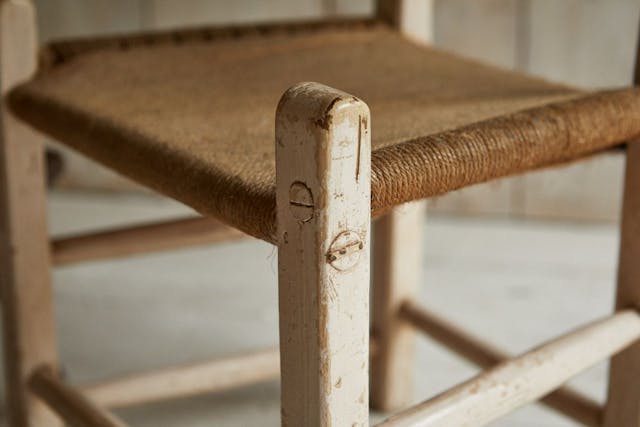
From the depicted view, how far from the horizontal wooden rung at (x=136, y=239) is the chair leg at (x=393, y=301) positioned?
171 mm

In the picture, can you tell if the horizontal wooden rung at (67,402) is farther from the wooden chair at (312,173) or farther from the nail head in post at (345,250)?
the nail head in post at (345,250)

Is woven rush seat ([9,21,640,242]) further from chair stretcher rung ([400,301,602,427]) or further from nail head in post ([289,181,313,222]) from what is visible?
chair stretcher rung ([400,301,602,427])

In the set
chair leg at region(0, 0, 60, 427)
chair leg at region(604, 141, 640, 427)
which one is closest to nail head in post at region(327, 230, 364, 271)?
chair leg at region(604, 141, 640, 427)

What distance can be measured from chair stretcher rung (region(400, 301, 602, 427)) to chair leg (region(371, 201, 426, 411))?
18 millimetres

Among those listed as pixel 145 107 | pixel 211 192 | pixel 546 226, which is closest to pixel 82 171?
→ pixel 546 226


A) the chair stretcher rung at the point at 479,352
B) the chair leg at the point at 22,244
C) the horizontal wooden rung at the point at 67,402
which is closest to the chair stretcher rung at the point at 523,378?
the chair stretcher rung at the point at 479,352

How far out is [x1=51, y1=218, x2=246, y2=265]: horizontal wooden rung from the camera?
907 mm

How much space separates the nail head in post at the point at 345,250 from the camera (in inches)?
19.6

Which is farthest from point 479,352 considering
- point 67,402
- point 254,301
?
point 254,301

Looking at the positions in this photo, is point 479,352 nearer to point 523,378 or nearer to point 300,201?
point 523,378

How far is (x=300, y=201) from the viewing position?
1.61 ft

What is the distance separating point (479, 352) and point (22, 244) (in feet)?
1.33

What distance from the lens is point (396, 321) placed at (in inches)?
40.8

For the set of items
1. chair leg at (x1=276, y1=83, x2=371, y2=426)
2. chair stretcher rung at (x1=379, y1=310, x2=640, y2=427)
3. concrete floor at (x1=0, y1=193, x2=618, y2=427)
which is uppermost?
chair leg at (x1=276, y1=83, x2=371, y2=426)
